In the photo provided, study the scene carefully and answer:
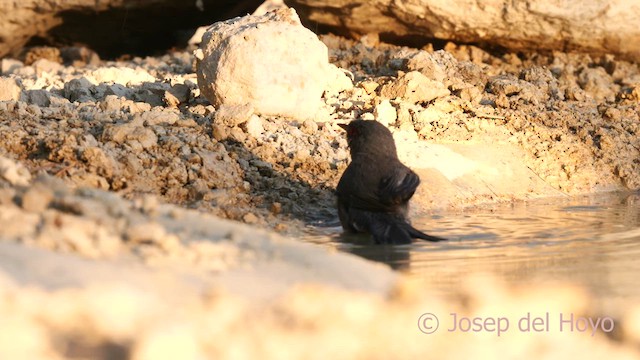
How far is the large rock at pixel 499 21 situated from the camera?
10.9 metres

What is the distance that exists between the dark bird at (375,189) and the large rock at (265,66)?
1644 mm

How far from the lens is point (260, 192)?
25.6 feet

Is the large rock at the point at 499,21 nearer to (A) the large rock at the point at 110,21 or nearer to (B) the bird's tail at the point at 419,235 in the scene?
(A) the large rock at the point at 110,21

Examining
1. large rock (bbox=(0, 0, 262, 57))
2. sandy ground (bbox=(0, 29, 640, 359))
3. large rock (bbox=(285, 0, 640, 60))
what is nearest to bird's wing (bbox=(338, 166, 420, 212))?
sandy ground (bbox=(0, 29, 640, 359))

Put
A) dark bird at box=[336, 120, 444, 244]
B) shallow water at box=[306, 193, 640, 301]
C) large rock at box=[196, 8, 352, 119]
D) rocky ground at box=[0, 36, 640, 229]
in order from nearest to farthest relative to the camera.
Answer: shallow water at box=[306, 193, 640, 301], dark bird at box=[336, 120, 444, 244], rocky ground at box=[0, 36, 640, 229], large rock at box=[196, 8, 352, 119]

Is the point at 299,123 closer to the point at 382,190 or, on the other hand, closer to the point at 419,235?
the point at 382,190

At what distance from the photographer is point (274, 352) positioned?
11.8ft

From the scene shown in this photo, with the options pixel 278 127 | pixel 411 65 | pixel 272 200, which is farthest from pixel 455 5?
pixel 272 200

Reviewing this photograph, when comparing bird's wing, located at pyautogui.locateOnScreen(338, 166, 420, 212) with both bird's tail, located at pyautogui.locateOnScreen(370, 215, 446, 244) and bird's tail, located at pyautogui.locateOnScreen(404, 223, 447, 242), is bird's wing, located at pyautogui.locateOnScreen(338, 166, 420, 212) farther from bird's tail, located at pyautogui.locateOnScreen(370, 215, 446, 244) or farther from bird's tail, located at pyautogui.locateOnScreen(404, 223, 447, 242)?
bird's tail, located at pyautogui.locateOnScreen(404, 223, 447, 242)

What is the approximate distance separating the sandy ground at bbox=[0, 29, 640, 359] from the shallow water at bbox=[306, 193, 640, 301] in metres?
0.28

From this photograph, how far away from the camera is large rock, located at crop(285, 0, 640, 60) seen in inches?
430

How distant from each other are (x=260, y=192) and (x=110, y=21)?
603cm

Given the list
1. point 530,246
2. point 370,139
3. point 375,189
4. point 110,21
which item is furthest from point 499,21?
point 530,246

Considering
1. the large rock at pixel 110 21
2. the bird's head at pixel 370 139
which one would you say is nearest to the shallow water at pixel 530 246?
the bird's head at pixel 370 139
